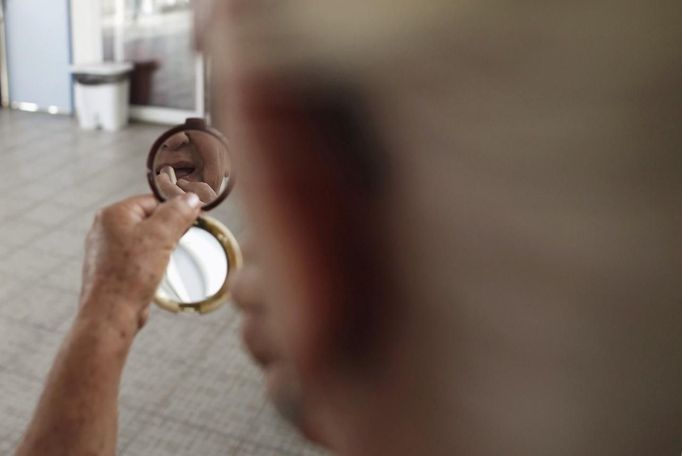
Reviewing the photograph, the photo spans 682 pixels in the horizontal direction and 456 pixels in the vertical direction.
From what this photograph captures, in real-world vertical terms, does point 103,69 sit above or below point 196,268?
below

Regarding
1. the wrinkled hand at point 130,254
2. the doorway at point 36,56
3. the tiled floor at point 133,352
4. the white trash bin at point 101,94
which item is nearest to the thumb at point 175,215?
the wrinkled hand at point 130,254

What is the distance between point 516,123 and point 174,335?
172cm

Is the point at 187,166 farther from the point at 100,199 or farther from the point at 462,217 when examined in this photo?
the point at 100,199

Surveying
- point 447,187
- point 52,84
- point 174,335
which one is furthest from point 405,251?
point 52,84

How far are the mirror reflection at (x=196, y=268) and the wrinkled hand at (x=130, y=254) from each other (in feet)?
0.05

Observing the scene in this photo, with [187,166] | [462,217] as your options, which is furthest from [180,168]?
[462,217]

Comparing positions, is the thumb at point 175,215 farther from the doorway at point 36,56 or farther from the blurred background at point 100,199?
the doorway at point 36,56

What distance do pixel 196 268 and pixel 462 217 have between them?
0.42ft

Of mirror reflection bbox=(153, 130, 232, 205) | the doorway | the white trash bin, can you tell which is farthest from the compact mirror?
the doorway

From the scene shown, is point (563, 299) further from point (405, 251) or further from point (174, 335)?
point (174, 335)

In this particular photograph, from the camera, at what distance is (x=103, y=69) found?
11.6ft

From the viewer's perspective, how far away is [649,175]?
0.64ft

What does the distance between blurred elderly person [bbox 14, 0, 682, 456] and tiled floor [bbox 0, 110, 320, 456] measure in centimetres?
49

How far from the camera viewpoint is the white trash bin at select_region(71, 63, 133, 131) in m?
3.54
